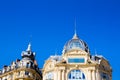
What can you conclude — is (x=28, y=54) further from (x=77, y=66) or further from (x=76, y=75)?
(x=76, y=75)

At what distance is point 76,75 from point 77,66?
5.91 feet

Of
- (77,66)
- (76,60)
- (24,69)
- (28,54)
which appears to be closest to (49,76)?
(77,66)

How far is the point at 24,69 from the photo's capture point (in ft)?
244

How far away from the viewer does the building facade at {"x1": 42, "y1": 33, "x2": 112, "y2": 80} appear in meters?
63.8

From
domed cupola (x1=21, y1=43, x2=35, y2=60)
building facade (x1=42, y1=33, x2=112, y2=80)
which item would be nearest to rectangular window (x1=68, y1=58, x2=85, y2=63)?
building facade (x1=42, y1=33, x2=112, y2=80)

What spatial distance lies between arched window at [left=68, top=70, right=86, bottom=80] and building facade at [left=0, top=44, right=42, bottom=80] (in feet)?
44.0

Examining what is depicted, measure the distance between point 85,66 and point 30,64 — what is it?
17.1 m

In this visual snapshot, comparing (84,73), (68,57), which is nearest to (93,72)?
(84,73)

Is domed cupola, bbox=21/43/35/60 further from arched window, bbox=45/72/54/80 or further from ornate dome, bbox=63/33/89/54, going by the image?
arched window, bbox=45/72/54/80

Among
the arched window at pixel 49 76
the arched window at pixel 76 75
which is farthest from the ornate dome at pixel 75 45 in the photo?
the arched window at pixel 49 76

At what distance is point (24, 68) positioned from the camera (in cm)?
7456

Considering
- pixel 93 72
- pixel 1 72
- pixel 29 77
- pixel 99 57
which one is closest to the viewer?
pixel 93 72

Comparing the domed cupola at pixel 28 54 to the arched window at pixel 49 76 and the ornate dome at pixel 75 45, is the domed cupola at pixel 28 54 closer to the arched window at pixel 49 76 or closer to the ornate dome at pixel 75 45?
Result: the ornate dome at pixel 75 45

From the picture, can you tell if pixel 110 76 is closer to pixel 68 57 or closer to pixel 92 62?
pixel 92 62
